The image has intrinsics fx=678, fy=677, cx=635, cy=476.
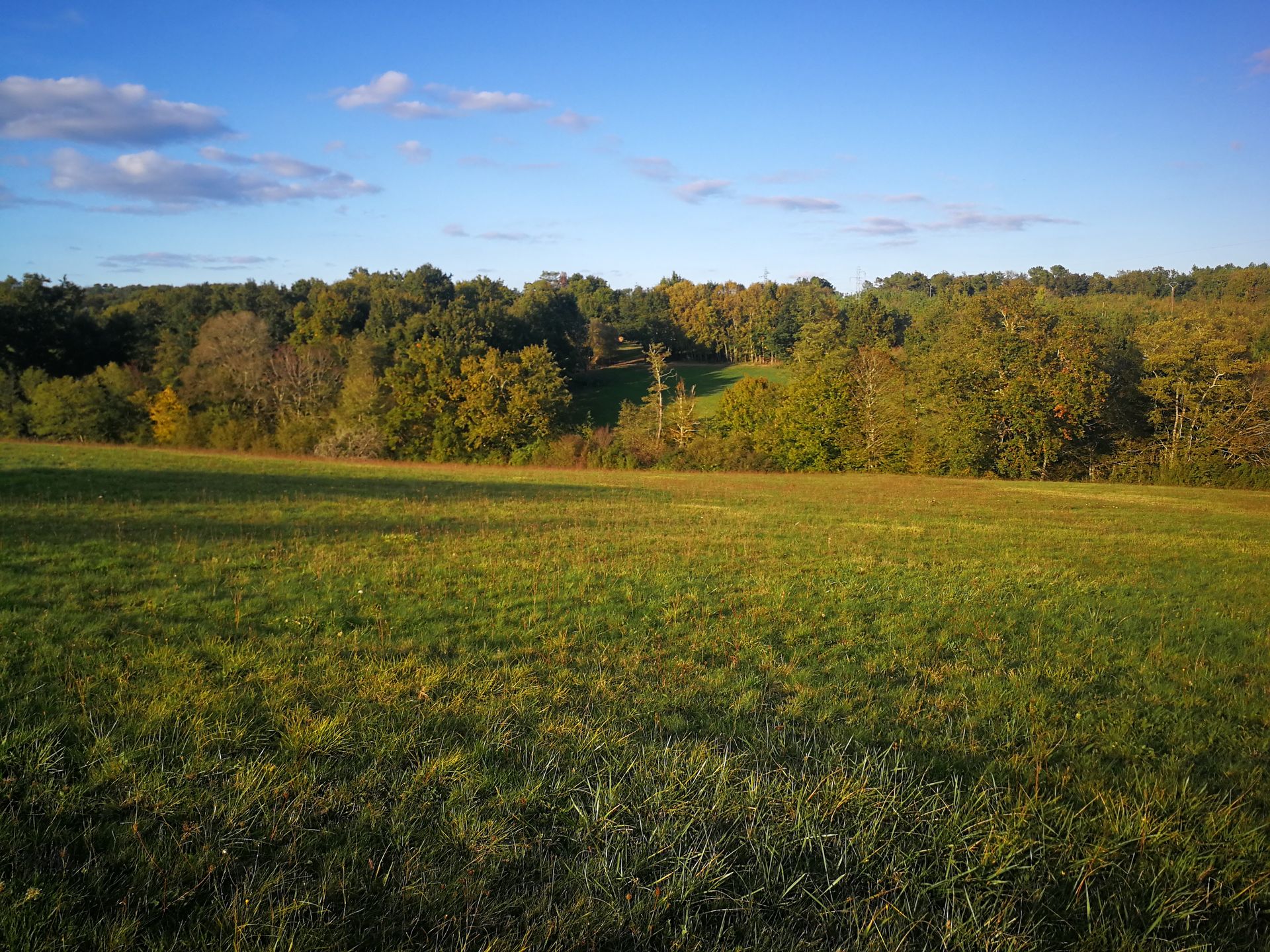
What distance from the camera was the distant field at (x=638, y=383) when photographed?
2717 inches

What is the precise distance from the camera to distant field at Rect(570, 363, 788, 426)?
226 ft

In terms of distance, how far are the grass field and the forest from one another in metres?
33.9

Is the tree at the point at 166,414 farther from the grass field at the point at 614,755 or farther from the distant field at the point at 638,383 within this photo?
the grass field at the point at 614,755

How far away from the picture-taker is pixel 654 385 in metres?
53.5

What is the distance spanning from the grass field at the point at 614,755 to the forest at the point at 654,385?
1333 inches

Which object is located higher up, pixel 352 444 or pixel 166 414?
pixel 166 414

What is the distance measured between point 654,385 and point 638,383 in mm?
26580

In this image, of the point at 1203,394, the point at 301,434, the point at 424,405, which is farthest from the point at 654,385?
the point at 1203,394

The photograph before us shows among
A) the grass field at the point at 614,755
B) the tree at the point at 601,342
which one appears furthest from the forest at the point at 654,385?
the grass field at the point at 614,755

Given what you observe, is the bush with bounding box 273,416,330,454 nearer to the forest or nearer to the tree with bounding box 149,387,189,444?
the forest

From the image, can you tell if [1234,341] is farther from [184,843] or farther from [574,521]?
[184,843]

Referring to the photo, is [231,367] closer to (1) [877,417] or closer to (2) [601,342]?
(2) [601,342]

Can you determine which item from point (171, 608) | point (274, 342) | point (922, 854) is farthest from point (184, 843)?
point (274, 342)

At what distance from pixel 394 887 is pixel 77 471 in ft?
79.9
